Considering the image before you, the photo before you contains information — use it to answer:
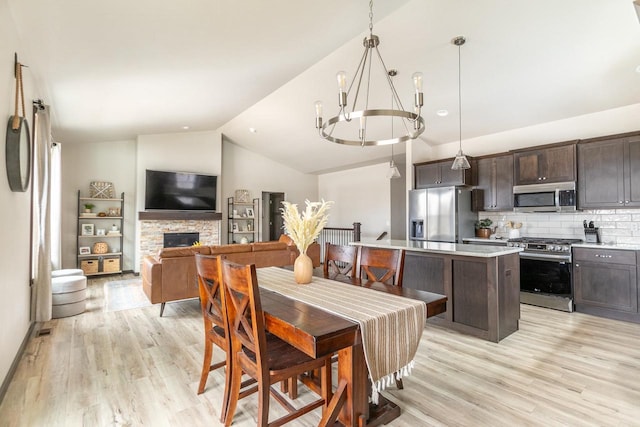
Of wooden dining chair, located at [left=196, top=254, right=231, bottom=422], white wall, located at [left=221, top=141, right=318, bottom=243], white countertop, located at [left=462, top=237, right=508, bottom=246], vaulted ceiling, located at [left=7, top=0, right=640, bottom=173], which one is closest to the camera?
wooden dining chair, located at [left=196, top=254, right=231, bottom=422]

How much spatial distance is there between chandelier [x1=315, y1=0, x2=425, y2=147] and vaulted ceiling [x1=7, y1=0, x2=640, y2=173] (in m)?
Result: 0.24

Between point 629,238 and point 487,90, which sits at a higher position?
point 487,90

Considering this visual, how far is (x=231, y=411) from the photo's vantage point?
6.25 ft

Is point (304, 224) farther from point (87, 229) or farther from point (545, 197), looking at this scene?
point (87, 229)

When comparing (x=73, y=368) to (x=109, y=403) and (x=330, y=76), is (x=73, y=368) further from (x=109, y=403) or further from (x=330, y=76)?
(x=330, y=76)

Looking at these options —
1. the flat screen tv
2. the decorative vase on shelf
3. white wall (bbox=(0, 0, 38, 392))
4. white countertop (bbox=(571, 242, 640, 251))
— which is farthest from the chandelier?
the flat screen tv

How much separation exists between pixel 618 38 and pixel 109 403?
18.1 feet

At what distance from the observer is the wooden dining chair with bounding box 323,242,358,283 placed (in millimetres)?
2723

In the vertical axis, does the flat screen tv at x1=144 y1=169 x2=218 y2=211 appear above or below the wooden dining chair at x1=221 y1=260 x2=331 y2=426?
above

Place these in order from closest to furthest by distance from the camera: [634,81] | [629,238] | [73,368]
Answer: [73,368] < [634,81] < [629,238]

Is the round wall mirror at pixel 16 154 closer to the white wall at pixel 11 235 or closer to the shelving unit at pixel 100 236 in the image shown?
the white wall at pixel 11 235

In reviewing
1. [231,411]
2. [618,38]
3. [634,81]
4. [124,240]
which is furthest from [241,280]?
[124,240]

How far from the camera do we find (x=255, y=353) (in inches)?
64.6

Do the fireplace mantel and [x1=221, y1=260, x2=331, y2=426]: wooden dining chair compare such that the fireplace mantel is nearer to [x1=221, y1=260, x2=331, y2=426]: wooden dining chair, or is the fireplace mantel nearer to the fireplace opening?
the fireplace opening
